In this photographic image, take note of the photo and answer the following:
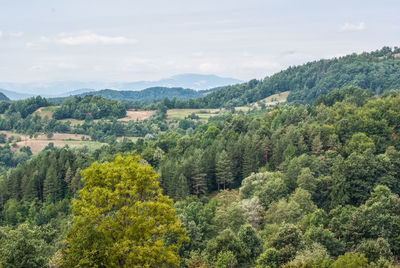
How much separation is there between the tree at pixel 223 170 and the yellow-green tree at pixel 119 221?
54.5 m

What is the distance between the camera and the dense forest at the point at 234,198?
24.6 metres

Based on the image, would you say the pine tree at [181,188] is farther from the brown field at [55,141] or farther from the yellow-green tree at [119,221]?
the brown field at [55,141]

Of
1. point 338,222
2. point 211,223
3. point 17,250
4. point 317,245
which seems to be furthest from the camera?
point 211,223

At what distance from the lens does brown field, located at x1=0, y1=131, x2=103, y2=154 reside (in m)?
176

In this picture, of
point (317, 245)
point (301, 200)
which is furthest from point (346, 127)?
point (317, 245)

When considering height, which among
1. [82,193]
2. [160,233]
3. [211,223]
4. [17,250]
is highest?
[82,193]

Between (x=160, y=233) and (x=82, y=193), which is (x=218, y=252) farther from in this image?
(x=82, y=193)

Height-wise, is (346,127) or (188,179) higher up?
(346,127)

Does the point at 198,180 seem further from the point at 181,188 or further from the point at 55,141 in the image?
the point at 55,141

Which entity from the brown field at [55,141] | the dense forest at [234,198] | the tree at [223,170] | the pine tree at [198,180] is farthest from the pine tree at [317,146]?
the brown field at [55,141]

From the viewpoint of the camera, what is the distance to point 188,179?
265 ft

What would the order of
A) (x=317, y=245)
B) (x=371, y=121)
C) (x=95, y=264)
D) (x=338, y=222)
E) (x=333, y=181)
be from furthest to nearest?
(x=371, y=121)
(x=333, y=181)
(x=338, y=222)
(x=317, y=245)
(x=95, y=264)

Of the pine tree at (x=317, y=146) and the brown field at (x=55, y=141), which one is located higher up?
the pine tree at (x=317, y=146)

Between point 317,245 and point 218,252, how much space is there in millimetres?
8909
